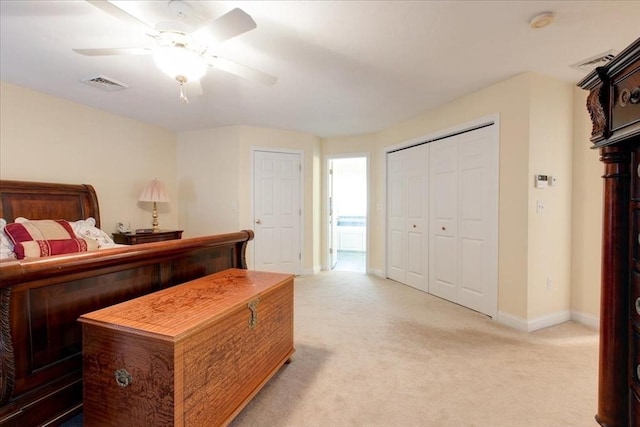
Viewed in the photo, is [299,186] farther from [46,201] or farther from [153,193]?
[46,201]

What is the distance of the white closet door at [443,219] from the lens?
351cm

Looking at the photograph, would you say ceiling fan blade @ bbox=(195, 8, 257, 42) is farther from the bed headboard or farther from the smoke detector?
the bed headboard

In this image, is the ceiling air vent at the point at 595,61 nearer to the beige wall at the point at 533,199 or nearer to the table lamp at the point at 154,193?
the beige wall at the point at 533,199

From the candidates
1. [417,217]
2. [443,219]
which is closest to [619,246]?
[443,219]

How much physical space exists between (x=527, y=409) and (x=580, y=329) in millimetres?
1624

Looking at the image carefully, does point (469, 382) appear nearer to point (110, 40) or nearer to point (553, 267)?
point (553, 267)

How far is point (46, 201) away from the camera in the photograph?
301 cm

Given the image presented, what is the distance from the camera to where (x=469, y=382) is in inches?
77.1

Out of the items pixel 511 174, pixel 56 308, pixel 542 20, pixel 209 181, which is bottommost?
pixel 56 308

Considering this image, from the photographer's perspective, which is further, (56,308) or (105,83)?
(105,83)

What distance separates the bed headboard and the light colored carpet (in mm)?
2652

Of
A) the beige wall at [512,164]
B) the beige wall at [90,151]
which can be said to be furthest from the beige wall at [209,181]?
the beige wall at [512,164]

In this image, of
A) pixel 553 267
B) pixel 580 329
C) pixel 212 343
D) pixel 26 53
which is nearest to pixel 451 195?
pixel 553 267

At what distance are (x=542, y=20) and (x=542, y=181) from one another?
143 cm
